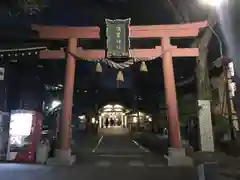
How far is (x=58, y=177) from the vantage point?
8.97m

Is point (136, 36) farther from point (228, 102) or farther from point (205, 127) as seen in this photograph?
point (205, 127)

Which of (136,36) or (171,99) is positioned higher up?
(136,36)

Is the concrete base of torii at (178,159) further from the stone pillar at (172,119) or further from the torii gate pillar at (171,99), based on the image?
the torii gate pillar at (171,99)

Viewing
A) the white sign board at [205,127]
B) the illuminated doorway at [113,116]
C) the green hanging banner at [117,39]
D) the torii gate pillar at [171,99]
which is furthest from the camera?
the illuminated doorway at [113,116]

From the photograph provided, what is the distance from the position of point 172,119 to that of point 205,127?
5224 millimetres

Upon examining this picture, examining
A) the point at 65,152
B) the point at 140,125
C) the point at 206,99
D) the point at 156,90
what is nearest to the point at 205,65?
the point at 206,99

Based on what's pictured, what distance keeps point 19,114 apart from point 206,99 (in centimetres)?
1168

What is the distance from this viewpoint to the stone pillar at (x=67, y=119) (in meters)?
11.3

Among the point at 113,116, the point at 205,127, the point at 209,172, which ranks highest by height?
the point at 113,116

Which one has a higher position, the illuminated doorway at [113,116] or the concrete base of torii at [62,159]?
the illuminated doorway at [113,116]

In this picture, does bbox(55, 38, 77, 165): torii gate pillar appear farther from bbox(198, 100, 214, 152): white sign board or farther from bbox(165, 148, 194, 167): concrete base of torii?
bbox(198, 100, 214, 152): white sign board

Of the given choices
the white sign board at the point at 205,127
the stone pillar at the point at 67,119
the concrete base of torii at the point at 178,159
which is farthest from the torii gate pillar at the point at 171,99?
the white sign board at the point at 205,127

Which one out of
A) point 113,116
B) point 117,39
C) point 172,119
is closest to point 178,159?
point 172,119

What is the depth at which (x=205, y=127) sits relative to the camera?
1577 cm
